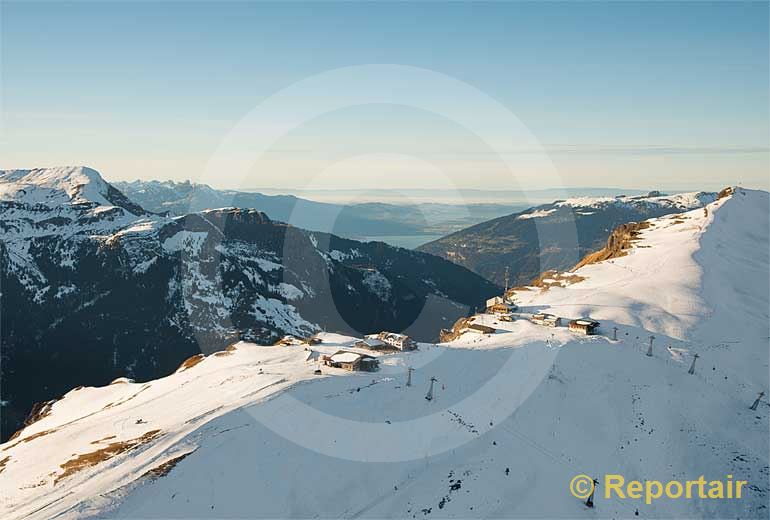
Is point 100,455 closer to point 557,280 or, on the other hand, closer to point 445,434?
point 445,434

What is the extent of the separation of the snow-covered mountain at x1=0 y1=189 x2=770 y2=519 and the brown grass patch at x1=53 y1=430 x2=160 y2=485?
1.05 feet

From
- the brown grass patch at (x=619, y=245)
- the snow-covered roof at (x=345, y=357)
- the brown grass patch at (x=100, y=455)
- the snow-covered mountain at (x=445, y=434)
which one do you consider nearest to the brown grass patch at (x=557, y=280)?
the brown grass patch at (x=619, y=245)

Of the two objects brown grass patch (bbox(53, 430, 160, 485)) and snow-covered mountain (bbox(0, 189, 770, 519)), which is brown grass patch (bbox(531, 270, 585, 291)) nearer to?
snow-covered mountain (bbox(0, 189, 770, 519))

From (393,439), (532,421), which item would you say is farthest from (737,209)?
(393,439)

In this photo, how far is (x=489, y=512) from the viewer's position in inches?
1464

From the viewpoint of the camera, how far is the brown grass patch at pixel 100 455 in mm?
48562

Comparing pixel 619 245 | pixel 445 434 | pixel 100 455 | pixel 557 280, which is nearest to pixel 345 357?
pixel 445 434

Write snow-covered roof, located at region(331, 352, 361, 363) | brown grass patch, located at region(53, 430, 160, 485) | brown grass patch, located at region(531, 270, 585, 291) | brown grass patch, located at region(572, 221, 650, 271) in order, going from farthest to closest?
brown grass patch, located at region(572, 221, 650, 271), brown grass patch, located at region(531, 270, 585, 291), snow-covered roof, located at region(331, 352, 361, 363), brown grass patch, located at region(53, 430, 160, 485)

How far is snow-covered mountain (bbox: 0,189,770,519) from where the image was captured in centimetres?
3909

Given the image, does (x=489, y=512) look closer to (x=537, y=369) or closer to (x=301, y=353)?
(x=537, y=369)

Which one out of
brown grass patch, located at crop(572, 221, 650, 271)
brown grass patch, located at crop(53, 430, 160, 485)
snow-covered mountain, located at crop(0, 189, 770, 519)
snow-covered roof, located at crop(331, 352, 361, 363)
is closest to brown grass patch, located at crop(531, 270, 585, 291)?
brown grass patch, located at crop(572, 221, 650, 271)

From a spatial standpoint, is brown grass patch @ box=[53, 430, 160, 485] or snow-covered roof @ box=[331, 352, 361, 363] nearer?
brown grass patch @ box=[53, 430, 160, 485]

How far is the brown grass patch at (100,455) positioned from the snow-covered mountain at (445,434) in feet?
1.05

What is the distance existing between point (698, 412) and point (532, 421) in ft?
67.0
